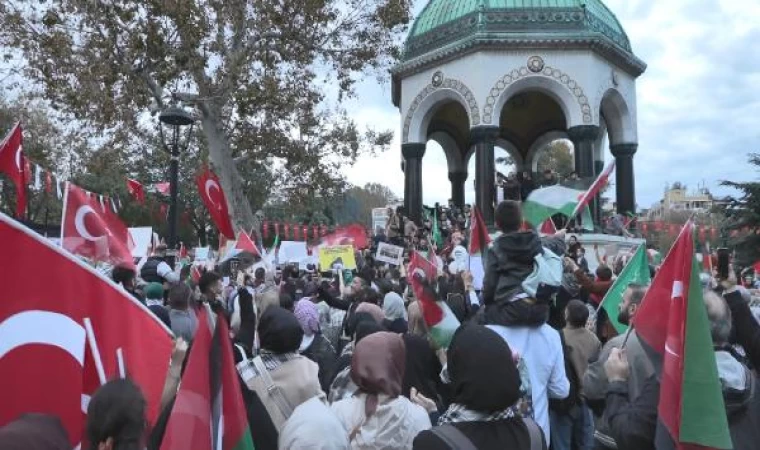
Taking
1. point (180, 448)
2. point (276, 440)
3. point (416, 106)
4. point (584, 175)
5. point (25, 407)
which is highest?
point (416, 106)

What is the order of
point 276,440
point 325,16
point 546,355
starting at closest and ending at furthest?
point 276,440 < point 546,355 < point 325,16

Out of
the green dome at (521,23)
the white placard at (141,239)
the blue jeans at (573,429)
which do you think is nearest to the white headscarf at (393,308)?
the blue jeans at (573,429)

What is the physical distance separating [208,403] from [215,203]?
9127 millimetres

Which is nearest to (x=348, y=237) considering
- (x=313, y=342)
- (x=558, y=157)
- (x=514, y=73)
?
(x=514, y=73)

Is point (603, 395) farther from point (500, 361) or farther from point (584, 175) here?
point (584, 175)

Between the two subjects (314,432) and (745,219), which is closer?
(314,432)

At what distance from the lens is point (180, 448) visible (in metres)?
2.73

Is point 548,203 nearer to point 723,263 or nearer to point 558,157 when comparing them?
point 723,263

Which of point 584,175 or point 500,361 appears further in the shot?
point 584,175

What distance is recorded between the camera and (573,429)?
235 inches

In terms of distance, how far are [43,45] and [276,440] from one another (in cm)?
1334

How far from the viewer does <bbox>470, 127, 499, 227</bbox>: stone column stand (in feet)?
67.4

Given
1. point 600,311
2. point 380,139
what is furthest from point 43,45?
point 600,311

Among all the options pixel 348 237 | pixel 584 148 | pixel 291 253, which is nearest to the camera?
pixel 291 253
